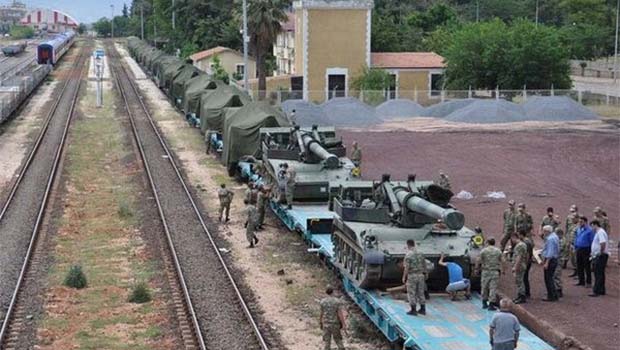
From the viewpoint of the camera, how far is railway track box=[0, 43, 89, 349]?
59.9ft

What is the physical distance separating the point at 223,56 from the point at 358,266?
204 feet

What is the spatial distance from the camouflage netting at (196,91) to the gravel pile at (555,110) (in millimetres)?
16516

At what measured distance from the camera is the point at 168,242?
78.6 ft

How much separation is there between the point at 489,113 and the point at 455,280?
36201 mm

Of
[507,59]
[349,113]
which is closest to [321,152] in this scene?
[349,113]

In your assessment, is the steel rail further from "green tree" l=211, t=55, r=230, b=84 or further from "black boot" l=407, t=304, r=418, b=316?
"green tree" l=211, t=55, r=230, b=84

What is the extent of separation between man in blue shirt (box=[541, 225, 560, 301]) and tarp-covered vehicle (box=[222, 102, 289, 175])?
14916mm

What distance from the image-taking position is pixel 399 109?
55062mm

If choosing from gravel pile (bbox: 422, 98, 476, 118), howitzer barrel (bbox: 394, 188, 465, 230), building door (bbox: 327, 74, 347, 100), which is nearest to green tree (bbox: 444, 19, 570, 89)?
gravel pile (bbox: 422, 98, 476, 118)

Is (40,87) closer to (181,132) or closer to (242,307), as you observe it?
(181,132)

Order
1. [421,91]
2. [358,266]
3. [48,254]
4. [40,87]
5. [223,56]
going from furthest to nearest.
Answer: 1. [223,56]
2. [40,87]
3. [421,91]
4. [48,254]
5. [358,266]

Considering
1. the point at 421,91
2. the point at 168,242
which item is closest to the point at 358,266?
the point at 168,242

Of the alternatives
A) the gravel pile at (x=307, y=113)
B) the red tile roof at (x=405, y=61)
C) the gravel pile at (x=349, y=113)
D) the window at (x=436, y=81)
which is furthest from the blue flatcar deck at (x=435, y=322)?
the window at (x=436, y=81)

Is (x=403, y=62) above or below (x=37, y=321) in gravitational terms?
above
